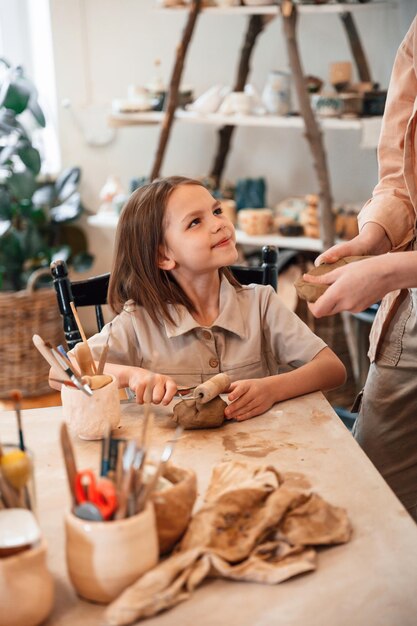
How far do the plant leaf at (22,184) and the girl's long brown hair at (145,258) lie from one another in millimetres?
2196

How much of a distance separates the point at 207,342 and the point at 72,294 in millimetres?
350

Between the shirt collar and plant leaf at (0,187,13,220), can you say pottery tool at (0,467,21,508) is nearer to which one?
the shirt collar

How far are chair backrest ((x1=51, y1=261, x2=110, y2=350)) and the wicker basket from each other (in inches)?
72.5

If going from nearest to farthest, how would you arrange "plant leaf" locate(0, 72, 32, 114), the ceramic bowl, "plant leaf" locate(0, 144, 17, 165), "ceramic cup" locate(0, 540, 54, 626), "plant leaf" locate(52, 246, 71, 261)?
"ceramic cup" locate(0, 540, 54, 626) < the ceramic bowl < "plant leaf" locate(0, 72, 32, 114) < "plant leaf" locate(0, 144, 17, 165) < "plant leaf" locate(52, 246, 71, 261)

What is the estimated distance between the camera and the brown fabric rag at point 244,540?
0.91 m

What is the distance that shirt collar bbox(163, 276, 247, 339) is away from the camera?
1.72 meters

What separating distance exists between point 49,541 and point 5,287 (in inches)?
126

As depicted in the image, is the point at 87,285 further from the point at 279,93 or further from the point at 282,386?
the point at 279,93

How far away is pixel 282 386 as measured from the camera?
1.53m

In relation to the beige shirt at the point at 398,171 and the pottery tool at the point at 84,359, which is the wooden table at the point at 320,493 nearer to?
the pottery tool at the point at 84,359

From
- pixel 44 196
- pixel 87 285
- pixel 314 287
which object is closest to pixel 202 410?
pixel 314 287

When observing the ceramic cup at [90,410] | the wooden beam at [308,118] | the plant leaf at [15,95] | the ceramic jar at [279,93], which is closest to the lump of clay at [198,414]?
the ceramic cup at [90,410]

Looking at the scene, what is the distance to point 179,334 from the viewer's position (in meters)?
1.72

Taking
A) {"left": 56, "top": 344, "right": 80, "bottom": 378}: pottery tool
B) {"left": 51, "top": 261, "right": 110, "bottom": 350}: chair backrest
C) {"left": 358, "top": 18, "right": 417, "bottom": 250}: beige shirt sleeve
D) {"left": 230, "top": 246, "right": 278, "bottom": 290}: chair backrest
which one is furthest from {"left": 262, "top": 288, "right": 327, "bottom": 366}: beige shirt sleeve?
{"left": 56, "top": 344, "right": 80, "bottom": 378}: pottery tool
